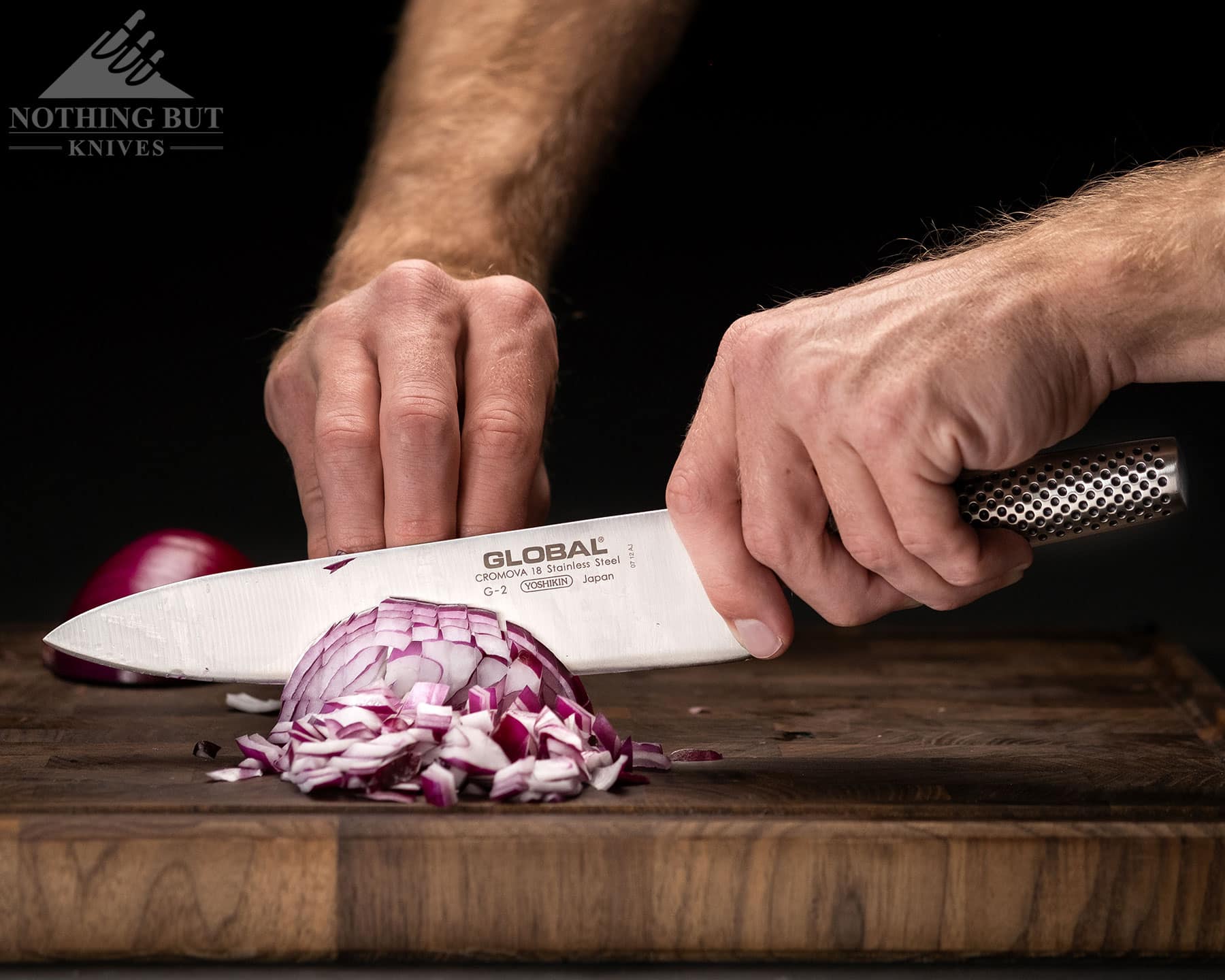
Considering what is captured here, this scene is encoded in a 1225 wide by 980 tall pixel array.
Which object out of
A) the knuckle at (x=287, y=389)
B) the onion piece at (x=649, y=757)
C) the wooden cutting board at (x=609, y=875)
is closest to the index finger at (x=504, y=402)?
the knuckle at (x=287, y=389)

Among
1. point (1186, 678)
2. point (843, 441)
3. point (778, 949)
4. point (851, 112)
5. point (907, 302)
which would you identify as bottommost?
point (778, 949)

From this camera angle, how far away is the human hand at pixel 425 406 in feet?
5.37

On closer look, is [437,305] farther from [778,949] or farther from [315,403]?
[778,949]

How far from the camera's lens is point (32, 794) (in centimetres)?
136

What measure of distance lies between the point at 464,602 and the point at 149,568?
0.65m

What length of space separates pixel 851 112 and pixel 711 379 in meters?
1.54

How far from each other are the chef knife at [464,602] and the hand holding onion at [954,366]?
0.20 meters

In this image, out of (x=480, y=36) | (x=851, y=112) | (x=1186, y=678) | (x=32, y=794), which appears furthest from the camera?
(x=851, y=112)

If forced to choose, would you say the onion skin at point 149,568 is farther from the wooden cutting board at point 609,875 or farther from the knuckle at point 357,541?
the wooden cutting board at point 609,875

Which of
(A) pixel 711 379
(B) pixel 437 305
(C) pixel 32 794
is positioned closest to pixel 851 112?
(B) pixel 437 305

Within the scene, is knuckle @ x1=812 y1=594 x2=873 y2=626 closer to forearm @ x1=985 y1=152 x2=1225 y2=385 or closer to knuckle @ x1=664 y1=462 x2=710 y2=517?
knuckle @ x1=664 y1=462 x2=710 y2=517

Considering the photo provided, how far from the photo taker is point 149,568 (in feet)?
6.56

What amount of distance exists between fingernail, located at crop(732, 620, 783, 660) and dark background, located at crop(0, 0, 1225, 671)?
1297mm

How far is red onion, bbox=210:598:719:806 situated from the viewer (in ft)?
4.42
